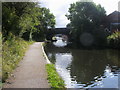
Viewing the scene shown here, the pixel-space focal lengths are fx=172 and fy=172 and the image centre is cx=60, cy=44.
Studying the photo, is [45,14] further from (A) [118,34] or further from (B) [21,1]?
(B) [21,1]

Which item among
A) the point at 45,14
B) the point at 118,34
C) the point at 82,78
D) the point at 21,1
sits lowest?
the point at 82,78

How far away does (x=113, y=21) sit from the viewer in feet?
146

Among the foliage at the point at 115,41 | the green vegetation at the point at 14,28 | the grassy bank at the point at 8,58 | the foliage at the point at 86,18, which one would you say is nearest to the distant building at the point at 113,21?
the foliage at the point at 86,18

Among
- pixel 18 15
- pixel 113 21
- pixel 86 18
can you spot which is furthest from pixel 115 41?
pixel 113 21

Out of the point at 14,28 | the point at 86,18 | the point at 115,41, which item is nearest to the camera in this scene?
the point at 14,28

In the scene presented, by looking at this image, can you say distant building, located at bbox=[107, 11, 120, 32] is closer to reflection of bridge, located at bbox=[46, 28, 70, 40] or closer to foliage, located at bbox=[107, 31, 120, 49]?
foliage, located at bbox=[107, 31, 120, 49]

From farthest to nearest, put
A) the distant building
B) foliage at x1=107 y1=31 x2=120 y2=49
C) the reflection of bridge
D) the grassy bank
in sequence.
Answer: the reflection of bridge < the distant building < foliage at x1=107 y1=31 x2=120 y2=49 < the grassy bank

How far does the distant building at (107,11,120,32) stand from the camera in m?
43.8

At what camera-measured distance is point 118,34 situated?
2873 cm

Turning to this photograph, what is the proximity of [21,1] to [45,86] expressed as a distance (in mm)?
14712

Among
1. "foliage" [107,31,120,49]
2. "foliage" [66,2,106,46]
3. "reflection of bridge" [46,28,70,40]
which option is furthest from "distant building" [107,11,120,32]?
"reflection of bridge" [46,28,70,40]

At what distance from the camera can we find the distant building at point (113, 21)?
4383 cm

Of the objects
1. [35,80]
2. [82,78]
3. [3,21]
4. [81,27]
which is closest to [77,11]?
[81,27]

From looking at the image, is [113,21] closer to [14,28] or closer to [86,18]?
[86,18]
